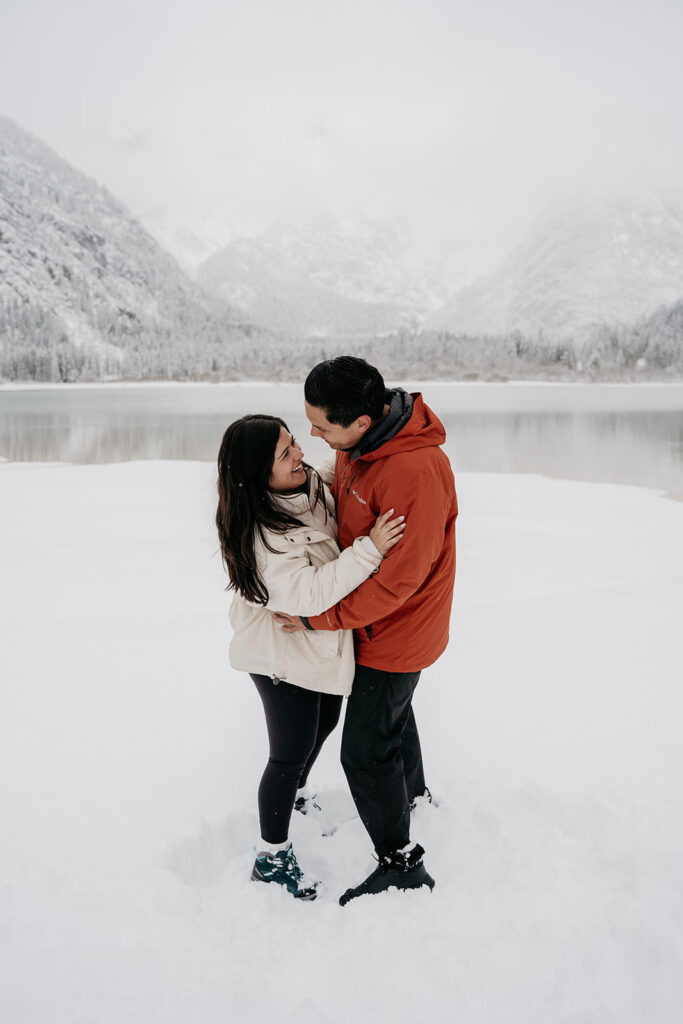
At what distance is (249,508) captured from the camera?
2014 millimetres

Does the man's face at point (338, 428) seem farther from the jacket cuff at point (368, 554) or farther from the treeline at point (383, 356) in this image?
the treeline at point (383, 356)

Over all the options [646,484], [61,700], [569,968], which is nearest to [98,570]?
[61,700]

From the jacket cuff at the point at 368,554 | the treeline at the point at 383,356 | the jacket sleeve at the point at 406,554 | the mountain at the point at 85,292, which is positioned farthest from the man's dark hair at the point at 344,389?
the mountain at the point at 85,292

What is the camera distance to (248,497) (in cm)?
201

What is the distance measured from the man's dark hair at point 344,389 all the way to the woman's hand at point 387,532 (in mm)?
297

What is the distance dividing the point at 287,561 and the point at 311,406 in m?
0.46

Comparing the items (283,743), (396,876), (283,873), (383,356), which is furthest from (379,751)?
(383,356)

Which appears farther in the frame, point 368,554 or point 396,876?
point 396,876

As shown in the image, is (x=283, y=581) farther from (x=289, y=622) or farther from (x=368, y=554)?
(x=368, y=554)

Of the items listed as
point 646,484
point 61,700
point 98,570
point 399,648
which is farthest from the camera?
point 646,484

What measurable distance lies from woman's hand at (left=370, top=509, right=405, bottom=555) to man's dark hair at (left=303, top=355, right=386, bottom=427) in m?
0.30

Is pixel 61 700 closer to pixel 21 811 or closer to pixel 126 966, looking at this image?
pixel 21 811

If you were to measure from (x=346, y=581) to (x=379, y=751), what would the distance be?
612 mm

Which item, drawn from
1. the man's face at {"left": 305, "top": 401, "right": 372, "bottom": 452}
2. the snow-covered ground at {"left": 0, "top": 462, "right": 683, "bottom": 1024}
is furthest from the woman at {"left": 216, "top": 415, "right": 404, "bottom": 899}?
the snow-covered ground at {"left": 0, "top": 462, "right": 683, "bottom": 1024}
